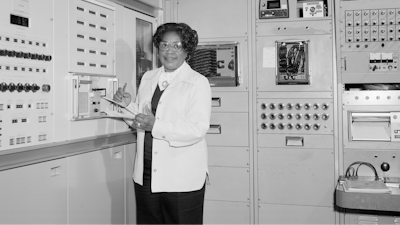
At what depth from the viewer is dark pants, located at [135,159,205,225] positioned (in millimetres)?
2178

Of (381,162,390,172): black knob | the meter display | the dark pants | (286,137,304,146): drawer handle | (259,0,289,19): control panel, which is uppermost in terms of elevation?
(259,0,289,19): control panel

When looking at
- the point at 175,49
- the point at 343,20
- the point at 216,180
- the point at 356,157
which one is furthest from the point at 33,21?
the point at 356,157

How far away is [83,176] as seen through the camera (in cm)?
246

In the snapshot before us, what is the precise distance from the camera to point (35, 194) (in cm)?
208

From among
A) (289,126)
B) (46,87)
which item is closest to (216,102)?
(289,126)

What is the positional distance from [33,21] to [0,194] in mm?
899

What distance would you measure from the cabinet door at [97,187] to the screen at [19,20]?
793 mm

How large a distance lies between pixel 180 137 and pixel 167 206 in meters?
0.41

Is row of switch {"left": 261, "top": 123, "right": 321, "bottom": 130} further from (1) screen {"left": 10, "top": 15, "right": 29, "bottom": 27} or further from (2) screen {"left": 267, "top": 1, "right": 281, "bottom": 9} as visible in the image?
(1) screen {"left": 10, "top": 15, "right": 29, "bottom": 27}

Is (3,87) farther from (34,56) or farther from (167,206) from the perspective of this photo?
(167,206)

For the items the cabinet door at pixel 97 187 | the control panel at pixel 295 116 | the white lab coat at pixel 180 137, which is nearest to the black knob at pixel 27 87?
the cabinet door at pixel 97 187

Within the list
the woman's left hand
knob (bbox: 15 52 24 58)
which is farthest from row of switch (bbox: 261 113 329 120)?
knob (bbox: 15 52 24 58)

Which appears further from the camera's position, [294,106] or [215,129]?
[215,129]

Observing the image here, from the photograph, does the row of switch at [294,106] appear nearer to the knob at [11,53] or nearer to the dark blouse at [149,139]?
the dark blouse at [149,139]
